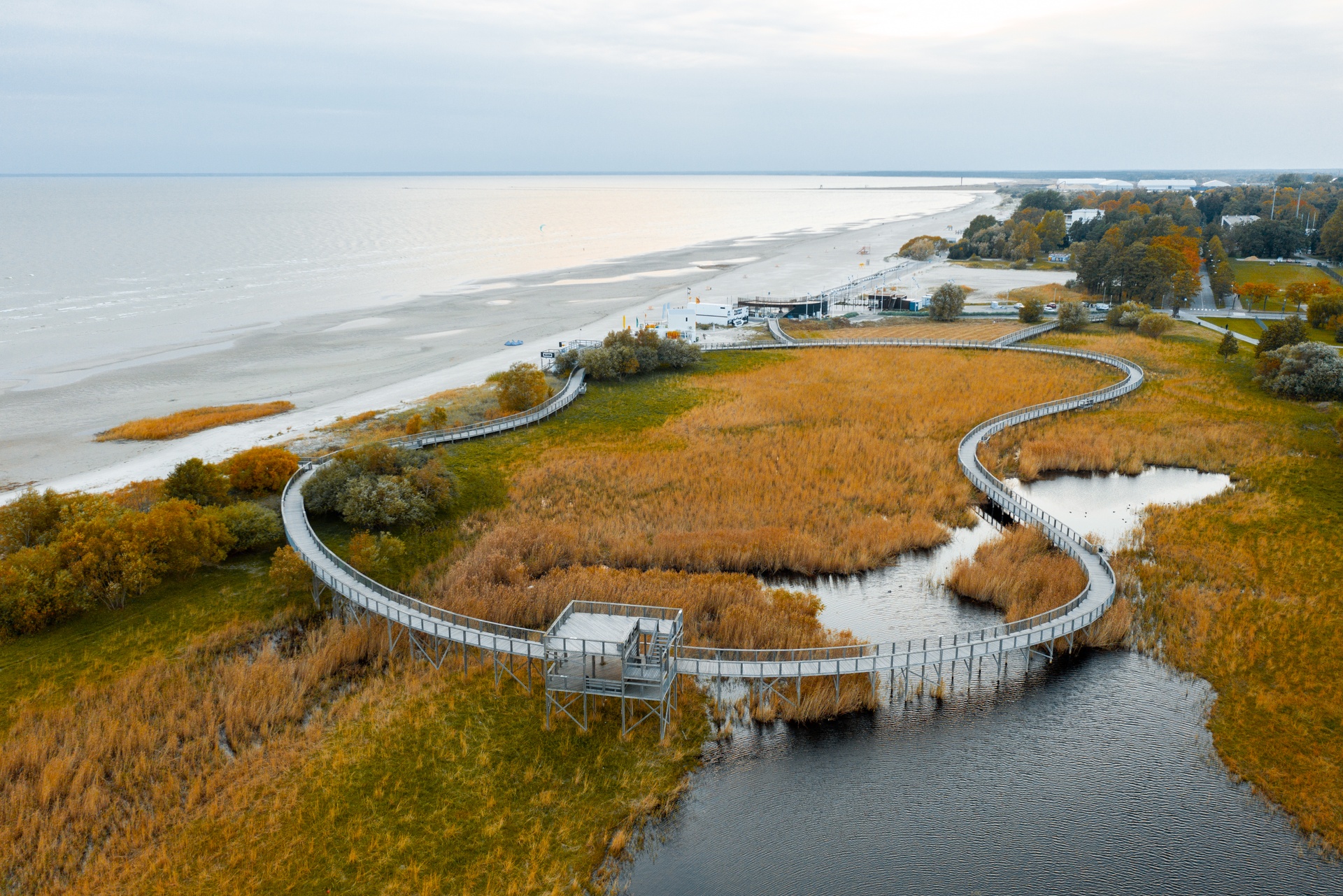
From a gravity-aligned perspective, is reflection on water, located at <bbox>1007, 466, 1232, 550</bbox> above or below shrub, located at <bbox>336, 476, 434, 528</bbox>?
below

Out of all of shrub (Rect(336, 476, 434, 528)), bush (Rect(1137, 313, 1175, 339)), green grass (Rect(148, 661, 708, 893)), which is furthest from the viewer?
bush (Rect(1137, 313, 1175, 339))

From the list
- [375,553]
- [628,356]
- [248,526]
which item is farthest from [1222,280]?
[248,526]

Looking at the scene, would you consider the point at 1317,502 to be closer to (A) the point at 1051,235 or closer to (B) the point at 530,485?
(B) the point at 530,485

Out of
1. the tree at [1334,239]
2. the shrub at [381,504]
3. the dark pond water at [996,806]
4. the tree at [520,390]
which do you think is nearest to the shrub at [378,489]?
the shrub at [381,504]

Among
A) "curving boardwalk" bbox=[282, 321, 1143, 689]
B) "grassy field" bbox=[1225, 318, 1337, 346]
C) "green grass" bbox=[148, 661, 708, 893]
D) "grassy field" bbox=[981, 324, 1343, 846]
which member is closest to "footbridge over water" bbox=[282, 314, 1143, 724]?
"curving boardwalk" bbox=[282, 321, 1143, 689]

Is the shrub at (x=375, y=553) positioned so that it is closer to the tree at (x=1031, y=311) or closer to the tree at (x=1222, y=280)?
the tree at (x=1031, y=311)

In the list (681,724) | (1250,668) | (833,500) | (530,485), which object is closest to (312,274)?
(530,485)

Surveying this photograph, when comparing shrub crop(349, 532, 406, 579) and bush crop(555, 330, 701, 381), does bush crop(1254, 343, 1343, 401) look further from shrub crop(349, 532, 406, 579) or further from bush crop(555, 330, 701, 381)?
shrub crop(349, 532, 406, 579)
